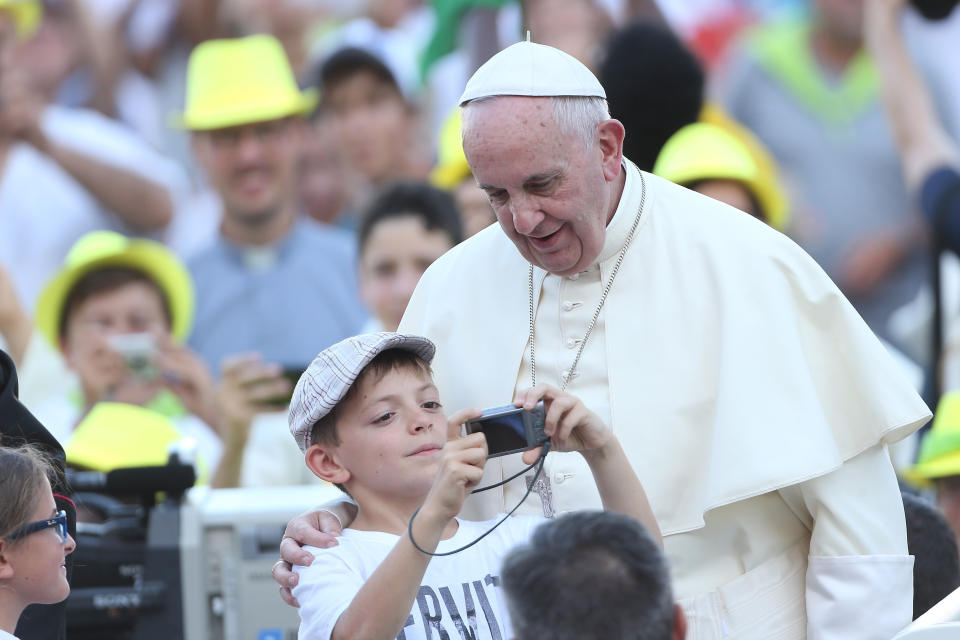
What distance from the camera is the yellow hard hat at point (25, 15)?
831 centimetres

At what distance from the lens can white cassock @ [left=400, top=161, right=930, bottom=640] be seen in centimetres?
321

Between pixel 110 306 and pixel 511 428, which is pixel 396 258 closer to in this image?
pixel 110 306

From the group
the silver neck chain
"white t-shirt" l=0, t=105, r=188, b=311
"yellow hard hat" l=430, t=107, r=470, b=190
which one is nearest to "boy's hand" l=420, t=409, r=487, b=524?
the silver neck chain

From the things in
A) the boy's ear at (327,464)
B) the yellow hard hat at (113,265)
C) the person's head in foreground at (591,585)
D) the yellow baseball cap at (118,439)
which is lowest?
the person's head in foreground at (591,585)

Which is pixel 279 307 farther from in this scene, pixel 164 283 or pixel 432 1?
pixel 432 1

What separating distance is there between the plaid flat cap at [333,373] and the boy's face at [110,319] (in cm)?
366

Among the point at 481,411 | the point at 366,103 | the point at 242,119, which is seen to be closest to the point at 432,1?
the point at 366,103

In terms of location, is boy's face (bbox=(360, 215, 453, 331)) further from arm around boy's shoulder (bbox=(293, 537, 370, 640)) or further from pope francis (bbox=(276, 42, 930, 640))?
arm around boy's shoulder (bbox=(293, 537, 370, 640))

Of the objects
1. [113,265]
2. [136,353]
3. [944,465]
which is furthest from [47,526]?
[113,265]

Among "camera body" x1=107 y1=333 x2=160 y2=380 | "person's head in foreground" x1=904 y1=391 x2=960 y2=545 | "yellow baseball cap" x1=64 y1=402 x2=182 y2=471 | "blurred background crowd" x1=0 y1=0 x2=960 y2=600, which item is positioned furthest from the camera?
"blurred background crowd" x1=0 y1=0 x2=960 y2=600

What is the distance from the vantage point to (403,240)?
19.5 ft

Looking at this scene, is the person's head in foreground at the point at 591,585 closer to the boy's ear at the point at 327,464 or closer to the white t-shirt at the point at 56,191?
the boy's ear at the point at 327,464

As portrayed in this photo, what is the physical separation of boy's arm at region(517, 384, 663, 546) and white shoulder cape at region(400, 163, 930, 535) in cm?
27

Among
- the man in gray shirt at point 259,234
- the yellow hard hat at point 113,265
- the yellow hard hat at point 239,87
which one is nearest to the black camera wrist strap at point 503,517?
the yellow hard hat at point 113,265
